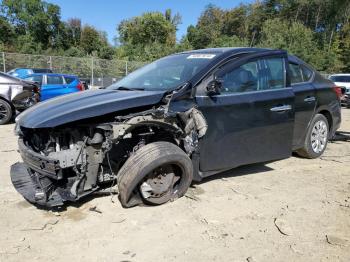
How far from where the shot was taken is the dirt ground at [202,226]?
3088 millimetres

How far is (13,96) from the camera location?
9.68 meters

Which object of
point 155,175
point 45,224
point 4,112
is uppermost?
point 155,175

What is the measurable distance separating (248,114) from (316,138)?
2122mm

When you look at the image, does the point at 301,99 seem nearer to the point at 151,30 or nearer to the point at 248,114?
the point at 248,114

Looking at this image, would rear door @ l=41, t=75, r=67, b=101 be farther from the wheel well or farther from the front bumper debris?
the wheel well

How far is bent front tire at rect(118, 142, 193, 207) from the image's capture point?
12.2 feet

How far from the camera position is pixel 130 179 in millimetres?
3668

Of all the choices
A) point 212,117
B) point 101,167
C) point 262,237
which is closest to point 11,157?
point 101,167

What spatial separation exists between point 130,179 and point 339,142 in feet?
17.9

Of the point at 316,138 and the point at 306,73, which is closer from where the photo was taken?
the point at 306,73

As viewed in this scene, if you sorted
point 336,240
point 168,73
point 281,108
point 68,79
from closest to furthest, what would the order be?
point 336,240 → point 168,73 → point 281,108 → point 68,79

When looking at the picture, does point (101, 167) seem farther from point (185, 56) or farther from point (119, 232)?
point (185, 56)

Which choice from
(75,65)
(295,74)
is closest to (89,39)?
(75,65)

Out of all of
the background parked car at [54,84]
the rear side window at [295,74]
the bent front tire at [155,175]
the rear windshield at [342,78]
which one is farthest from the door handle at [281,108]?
the rear windshield at [342,78]
